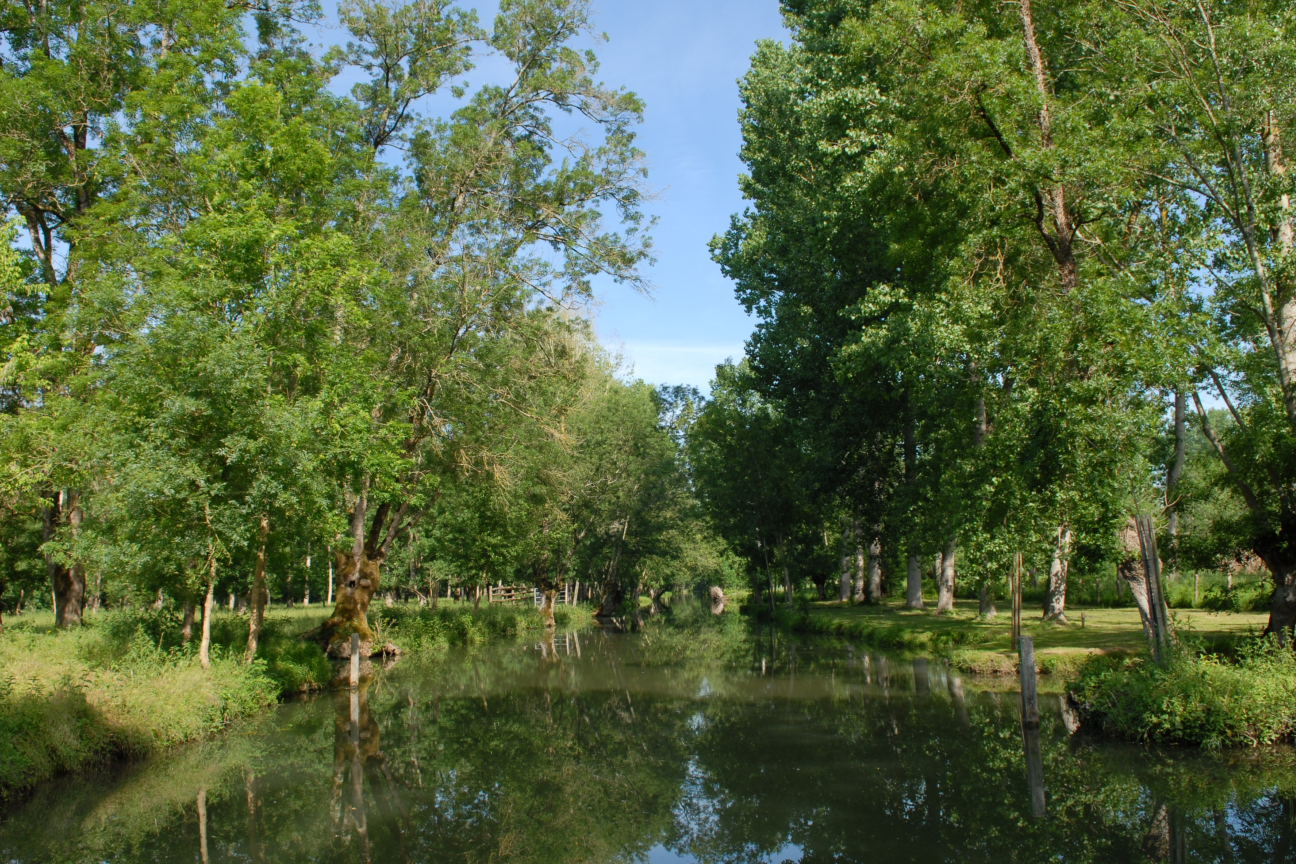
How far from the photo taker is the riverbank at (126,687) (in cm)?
1122

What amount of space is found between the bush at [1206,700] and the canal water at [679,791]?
0.39m

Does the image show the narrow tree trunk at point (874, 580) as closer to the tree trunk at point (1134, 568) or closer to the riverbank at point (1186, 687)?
the riverbank at point (1186, 687)

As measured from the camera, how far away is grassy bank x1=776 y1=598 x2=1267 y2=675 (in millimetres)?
16672

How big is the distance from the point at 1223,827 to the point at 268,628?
22.1 m

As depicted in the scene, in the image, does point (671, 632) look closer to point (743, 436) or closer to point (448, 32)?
point (743, 436)

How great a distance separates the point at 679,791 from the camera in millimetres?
10812

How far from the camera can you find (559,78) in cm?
2253

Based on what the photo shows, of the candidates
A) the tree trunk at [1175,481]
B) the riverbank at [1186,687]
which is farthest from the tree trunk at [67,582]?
the tree trunk at [1175,481]

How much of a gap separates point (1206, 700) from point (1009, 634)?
11394 millimetres

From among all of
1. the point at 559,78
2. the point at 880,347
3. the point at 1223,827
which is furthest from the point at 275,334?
the point at 1223,827

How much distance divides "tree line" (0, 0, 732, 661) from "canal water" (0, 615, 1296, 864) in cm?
477

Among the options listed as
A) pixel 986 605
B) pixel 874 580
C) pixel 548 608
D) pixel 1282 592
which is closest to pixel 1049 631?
pixel 986 605

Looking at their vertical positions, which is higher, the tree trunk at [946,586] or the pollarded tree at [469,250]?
the pollarded tree at [469,250]

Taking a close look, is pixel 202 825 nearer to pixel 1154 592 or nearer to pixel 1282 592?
pixel 1154 592
